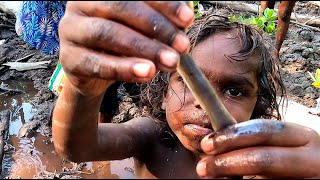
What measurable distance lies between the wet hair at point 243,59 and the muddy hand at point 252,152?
857mm

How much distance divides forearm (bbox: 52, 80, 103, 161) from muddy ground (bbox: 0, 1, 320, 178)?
1.96 ft

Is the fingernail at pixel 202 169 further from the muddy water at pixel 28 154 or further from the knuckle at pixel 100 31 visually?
the muddy water at pixel 28 154

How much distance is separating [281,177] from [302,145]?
252 mm

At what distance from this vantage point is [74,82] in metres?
1.47

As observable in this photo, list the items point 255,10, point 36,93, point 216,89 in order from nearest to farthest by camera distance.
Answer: point 216,89
point 36,93
point 255,10

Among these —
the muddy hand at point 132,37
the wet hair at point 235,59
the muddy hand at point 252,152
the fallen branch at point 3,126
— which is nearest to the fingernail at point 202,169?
the muddy hand at point 252,152

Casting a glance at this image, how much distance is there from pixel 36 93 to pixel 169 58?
10.0ft

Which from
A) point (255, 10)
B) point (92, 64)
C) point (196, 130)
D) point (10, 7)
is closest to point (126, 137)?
point (196, 130)

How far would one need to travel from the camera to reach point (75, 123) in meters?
1.80

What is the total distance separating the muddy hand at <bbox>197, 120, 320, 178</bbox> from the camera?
51.6 inches

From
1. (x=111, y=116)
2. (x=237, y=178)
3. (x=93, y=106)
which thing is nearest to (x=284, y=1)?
(x=111, y=116)

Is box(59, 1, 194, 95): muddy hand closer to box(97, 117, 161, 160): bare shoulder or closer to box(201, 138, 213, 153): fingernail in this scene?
box(201, 138, 213, 153): fingernail

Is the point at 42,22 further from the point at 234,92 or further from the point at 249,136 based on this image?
the point at 249,136

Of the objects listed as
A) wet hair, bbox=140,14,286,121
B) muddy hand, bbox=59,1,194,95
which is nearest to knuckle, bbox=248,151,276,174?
muddy hand, bbox=59,1,194,95
